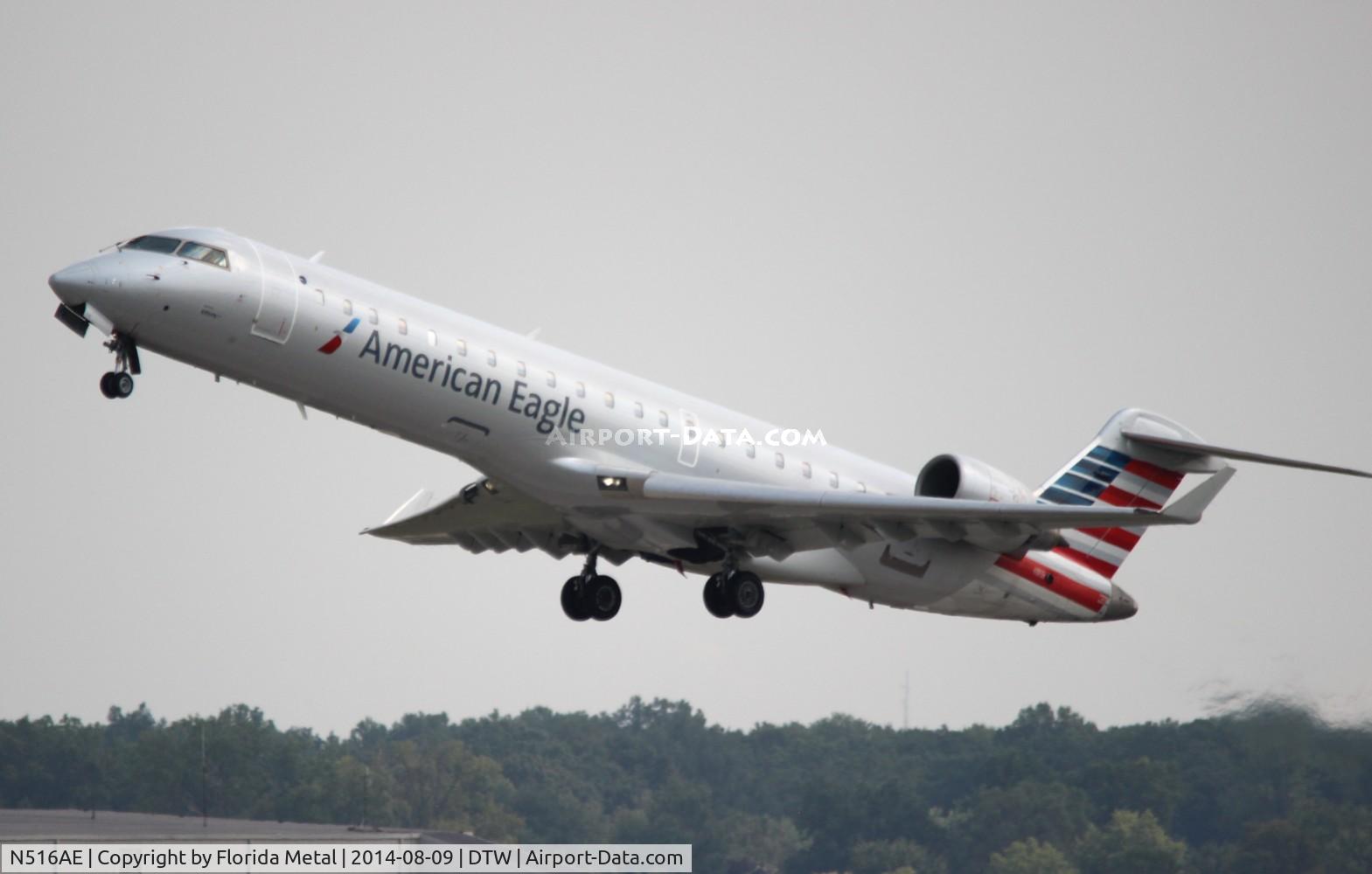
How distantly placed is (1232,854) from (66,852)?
28901 mm

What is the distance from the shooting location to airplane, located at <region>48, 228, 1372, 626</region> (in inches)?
944

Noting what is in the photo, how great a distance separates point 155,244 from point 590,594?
901 cm

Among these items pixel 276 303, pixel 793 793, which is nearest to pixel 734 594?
pixel 276 303

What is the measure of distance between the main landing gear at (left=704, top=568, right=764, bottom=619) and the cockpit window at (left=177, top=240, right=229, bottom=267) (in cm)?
874

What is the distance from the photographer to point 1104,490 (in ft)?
102

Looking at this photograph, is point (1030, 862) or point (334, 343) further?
point (1030, 862)

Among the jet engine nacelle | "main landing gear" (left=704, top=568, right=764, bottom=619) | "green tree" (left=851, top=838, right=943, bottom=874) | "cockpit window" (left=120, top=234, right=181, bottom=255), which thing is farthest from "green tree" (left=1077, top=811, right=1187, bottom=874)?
"cockpit window" (left=120, top=234, right=181, bottom=255)

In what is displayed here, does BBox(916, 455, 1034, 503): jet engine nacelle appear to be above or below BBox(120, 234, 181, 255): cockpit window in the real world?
below

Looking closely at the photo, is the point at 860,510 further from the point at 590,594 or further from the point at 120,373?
the point at 120,373

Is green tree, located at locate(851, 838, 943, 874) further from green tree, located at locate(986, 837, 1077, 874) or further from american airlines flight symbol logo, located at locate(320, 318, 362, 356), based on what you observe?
american airlines flight symbol logo, located at locate(320, 318, 362, 356)

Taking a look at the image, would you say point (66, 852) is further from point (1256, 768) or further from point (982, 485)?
point (1256, 768)

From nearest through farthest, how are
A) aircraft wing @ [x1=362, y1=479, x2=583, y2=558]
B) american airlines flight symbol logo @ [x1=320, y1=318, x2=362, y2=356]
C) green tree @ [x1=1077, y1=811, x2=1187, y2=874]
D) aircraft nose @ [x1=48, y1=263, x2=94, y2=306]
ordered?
aircraft nose @ [x1=48, y1=263, x2=94, y2=306] → american airlines flight symbol logo @ [x1=320, y1=318, x2=362, y2=356] → aircraft wing @ [x1=362, y1=479, x2=583, y2=558] → green tree @ [x1=1077, y1=811, x2=1187, y2=874]

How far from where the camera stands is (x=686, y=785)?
201 feet

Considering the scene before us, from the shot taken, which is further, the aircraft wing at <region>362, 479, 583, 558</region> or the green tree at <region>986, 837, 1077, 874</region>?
the green tree at <region>986, 837, 1077, 874</region>
